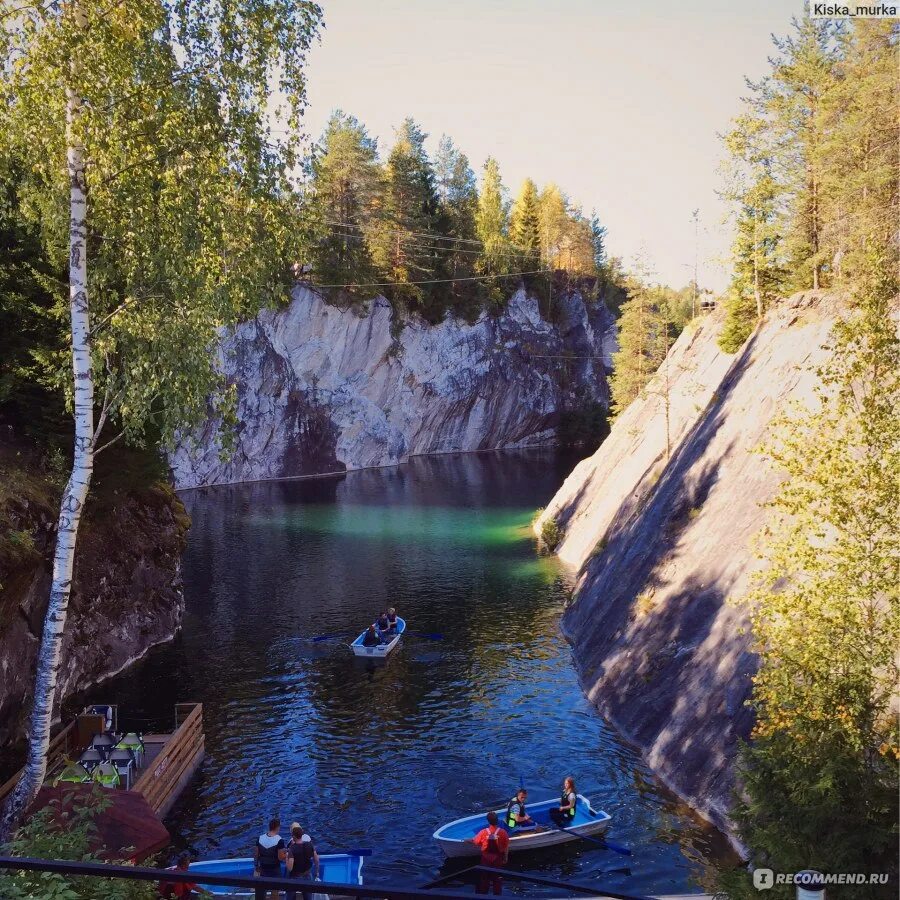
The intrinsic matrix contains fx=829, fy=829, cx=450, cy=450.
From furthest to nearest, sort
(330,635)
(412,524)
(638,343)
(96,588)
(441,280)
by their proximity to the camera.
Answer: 1. (441,280)
2. (638,343)
3. (412,524)
4. (330,635)
5. (96,588)

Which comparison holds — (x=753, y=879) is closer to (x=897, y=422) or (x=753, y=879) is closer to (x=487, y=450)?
(x=897, y=422)

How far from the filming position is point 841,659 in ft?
41.0

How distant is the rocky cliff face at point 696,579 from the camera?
21.7 m

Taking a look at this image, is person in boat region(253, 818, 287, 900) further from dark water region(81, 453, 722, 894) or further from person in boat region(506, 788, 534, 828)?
person in boat region(506, 788, 534, 828)

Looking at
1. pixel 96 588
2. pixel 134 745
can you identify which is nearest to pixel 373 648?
pixel 96 588

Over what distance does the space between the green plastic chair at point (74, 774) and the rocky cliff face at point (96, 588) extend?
6012 millimetres

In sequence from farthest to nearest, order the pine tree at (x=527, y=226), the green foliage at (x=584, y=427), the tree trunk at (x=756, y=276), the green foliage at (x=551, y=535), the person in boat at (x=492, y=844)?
1. the green foliage at (x=584, y=427)
2. the pine tree at (x=527, y=226)
3. the green foliage at (x=551, y=535)
4. the tree trunk at (x=756, y=276)
5. the person in boat at (x=492, y=844)

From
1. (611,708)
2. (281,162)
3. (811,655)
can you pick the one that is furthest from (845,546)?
(611,708)

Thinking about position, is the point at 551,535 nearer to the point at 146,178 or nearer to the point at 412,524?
the point at 412,524

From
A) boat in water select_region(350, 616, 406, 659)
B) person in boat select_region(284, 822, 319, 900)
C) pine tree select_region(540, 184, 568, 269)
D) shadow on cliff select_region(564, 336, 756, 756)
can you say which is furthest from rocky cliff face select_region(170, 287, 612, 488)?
person in boat select_region(284, 822, 319, 900)

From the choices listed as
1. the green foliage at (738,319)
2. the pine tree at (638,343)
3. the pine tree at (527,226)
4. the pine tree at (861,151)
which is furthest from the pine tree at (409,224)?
the pine tree at (861,151)

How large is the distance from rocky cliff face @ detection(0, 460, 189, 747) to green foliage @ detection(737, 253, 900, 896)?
1961 centimetres

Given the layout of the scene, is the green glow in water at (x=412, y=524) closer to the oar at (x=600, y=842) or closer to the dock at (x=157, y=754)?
the dock at (x=157, y=754)

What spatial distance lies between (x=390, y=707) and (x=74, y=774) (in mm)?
11382
